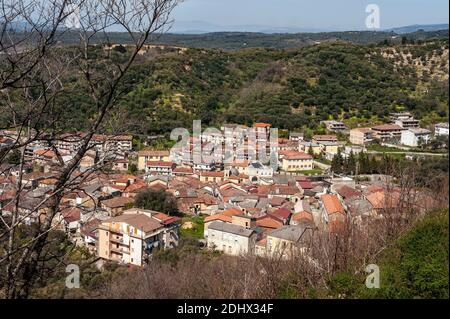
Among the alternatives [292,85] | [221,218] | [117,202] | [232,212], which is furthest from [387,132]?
[117,202]

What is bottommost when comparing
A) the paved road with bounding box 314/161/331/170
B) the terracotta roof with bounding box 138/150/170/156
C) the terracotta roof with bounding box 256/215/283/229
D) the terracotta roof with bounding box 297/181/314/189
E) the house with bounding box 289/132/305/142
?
the paved road with bounding box 314/161/331/170

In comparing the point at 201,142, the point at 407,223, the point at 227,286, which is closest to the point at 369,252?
the point at 407,223

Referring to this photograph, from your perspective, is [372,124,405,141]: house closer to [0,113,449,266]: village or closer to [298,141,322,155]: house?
[0,113,449,266]: village

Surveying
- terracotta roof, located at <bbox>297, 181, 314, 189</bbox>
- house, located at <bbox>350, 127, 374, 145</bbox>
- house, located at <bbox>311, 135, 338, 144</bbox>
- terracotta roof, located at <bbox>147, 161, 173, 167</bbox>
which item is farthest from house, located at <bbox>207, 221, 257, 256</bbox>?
house, located at <bbox>350, 127, 374, 145</bbox>

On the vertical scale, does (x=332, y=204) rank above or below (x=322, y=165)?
above

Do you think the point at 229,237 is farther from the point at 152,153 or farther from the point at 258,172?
the point at 152,153

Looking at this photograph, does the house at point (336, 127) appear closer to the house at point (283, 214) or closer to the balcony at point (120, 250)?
the house at point (283, 214)

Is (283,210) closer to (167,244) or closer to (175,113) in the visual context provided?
(167,244)
